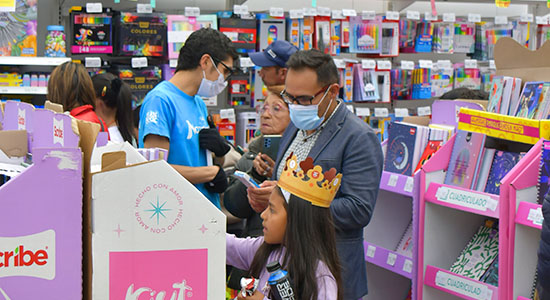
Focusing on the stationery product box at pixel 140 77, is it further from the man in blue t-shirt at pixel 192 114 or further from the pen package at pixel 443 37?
the pen package at pixel 443 37

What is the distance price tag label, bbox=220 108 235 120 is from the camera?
5.83 metres

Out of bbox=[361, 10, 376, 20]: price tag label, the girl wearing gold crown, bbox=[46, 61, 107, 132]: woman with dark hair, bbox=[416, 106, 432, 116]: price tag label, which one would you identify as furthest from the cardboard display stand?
bbox=[416, 106, 432, 116]: price tag label

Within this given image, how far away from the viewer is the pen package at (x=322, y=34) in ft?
19.9

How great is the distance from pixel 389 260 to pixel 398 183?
0.42 m

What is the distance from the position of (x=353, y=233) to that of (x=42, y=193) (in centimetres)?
140

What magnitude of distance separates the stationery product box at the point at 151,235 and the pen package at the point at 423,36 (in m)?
5.72

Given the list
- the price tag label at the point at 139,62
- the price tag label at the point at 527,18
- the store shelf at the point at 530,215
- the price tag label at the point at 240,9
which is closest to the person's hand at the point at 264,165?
the store shelf at the point at 530,215

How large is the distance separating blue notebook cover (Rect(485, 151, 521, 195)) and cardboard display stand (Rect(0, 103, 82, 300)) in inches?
88.1

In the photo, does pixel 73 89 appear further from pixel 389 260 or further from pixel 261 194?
pixel 389 260

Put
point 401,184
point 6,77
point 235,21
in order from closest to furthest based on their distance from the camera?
point 401,184 → point 6,77 → point 235,21

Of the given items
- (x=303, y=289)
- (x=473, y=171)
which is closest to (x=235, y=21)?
(x=473, y=171)

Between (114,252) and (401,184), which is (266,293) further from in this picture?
(401,184)

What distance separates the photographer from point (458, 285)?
2.89 m

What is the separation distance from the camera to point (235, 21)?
5809 millimetres
